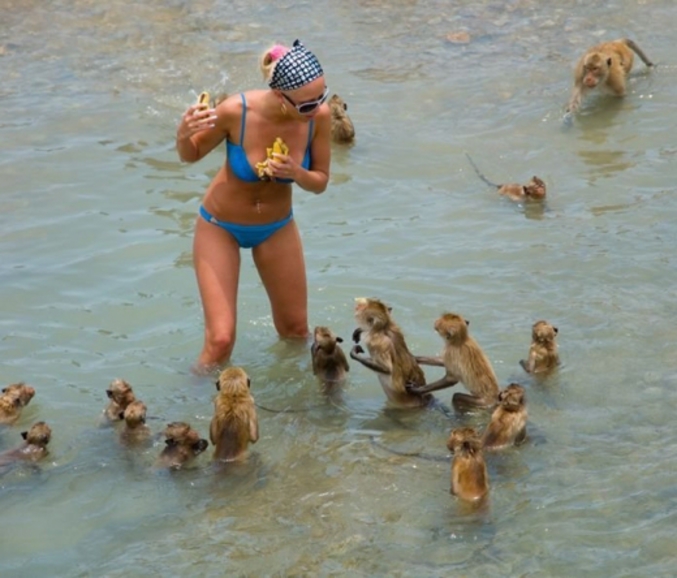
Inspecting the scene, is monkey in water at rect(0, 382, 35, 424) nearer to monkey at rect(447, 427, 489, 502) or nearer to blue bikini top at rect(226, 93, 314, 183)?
blue bikini top at rect(226, 93, 314, 183)

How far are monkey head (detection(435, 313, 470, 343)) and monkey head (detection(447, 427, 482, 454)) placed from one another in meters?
0.90

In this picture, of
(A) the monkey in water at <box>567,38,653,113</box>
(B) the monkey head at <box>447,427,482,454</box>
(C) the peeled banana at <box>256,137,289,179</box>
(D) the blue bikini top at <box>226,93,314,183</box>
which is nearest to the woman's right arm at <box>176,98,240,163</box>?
(D) the blue bikini top at <box>226,93,314,183</box>

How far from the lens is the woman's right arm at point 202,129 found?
24.7ft

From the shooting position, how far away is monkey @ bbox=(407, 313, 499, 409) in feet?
25.7

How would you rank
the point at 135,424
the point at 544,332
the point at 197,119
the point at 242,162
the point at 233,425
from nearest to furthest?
the point at 233,425
the point at 197,119
the point at 135,424
the point at 242,162
the point at 544,332

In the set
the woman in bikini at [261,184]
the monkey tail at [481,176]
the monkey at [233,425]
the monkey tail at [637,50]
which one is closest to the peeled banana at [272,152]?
the woman in bikini at [261,184]

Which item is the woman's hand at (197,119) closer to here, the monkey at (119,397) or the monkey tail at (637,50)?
the monkey at (119,397)

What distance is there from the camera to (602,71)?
1313cm

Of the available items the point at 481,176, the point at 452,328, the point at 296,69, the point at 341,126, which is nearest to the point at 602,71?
the point at 481,176

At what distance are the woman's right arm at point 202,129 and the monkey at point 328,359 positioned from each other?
143 centimetres

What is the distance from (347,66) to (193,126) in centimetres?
781

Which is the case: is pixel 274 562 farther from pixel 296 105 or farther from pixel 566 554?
pixel 296 105

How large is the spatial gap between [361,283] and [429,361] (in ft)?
6.55

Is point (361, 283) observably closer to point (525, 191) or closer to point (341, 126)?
point (525, 191)
